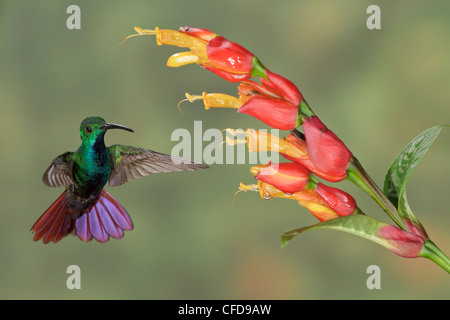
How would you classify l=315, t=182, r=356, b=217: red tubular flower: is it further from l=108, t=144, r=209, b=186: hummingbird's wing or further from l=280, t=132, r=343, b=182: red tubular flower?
l=108, t=144, r=209, b=186: hummingbird's wing

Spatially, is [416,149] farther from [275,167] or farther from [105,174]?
[105,174]

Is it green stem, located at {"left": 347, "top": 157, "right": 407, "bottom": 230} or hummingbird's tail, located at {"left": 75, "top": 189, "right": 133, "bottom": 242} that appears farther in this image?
hummingbird's tail, located at {"left": 75, "top": 189, "right": 133, "bottom": 242}

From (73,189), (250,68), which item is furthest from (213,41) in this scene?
(73,189)

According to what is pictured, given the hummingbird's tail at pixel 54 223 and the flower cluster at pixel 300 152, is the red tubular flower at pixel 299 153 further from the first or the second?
the hummingbird's tail at pixel 54 223

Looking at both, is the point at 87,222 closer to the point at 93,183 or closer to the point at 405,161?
the point at 93,183

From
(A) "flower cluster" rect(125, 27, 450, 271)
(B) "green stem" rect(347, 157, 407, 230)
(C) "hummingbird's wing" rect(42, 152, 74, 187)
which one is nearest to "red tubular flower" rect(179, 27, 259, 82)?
(A) "flower cluster" rect(125, 27, 450, 271)

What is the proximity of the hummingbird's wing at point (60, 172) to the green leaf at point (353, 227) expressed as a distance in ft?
0.86

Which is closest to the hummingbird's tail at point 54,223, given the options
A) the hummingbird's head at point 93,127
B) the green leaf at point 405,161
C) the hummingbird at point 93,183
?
the hummingbird at point 93,183

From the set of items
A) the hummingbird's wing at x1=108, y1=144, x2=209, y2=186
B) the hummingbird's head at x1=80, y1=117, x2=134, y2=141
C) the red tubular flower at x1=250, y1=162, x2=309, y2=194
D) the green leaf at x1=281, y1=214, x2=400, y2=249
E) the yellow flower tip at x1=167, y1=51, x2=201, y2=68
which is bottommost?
the green leaf at x1=281, y1=214, x2=400, y2=249

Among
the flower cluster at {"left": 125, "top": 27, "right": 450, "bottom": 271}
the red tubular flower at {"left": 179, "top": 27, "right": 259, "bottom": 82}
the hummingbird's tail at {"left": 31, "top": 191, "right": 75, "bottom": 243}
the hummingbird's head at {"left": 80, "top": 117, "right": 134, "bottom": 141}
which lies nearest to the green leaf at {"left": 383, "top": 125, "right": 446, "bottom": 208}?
the flower cluster at {"left": 125, "top": 27, "right": 450, "bottom": 271}

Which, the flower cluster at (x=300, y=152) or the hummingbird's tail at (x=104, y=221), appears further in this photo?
the hummingbird's tail at (x=104, y=221)

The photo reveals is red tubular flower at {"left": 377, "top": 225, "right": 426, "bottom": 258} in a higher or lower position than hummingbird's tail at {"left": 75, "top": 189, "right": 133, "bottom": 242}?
lower

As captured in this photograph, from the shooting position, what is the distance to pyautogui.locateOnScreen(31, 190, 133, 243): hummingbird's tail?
1.83 ft

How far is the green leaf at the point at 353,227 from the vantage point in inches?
12.3
